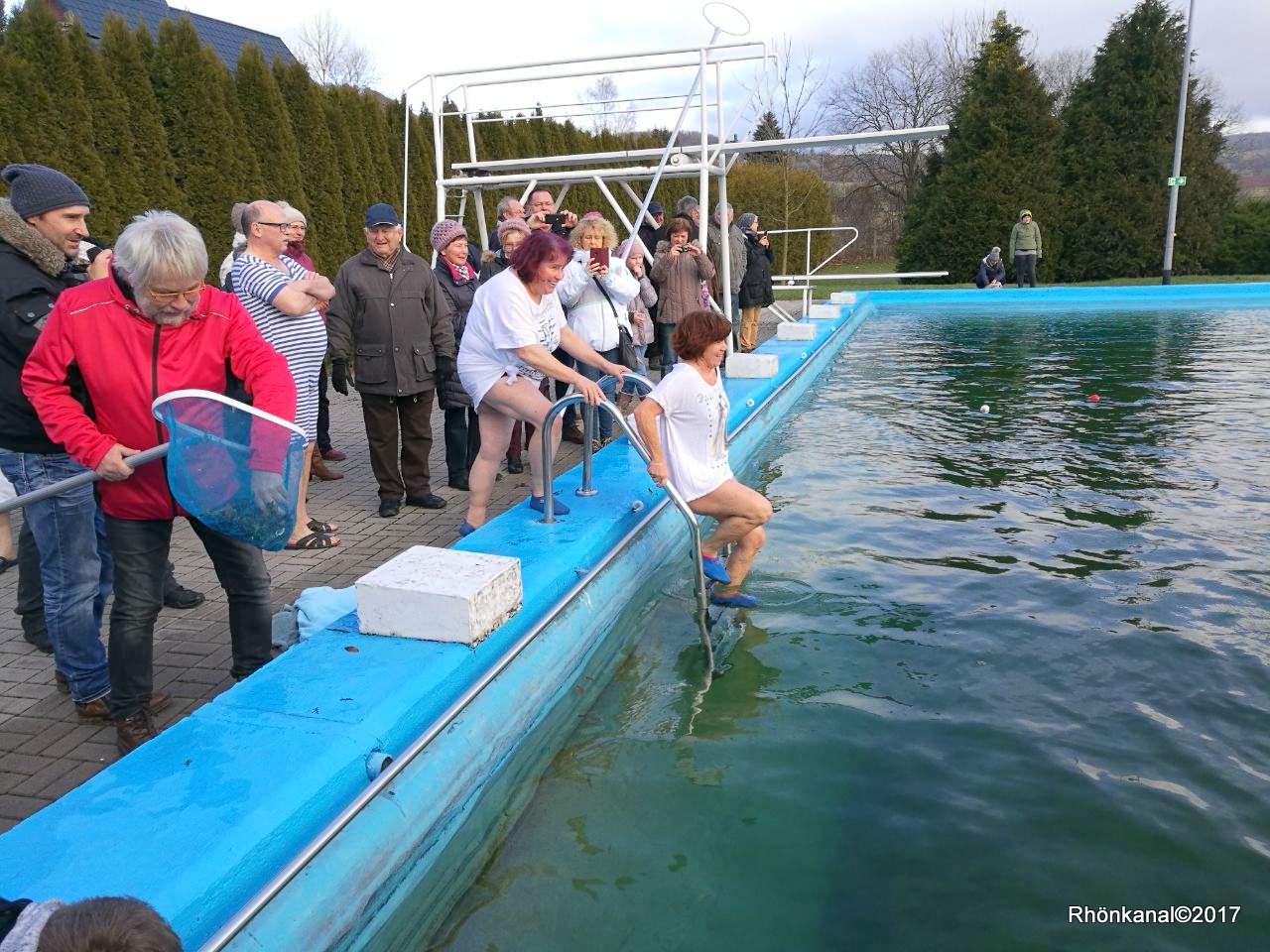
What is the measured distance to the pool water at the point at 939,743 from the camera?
2924mm

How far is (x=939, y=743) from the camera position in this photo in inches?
149

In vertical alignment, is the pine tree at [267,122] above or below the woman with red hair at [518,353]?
above

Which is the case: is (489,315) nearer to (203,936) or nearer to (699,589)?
(699,589)

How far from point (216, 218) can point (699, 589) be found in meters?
10.0

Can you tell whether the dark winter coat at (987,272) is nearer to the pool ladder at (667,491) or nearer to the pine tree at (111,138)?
the pine tree at (111,138)

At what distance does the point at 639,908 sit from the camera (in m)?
2.93

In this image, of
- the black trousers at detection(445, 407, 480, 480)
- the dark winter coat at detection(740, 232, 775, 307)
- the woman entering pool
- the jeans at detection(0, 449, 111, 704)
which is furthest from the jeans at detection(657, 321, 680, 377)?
the jeans at detection(0, 449, 111, 704)

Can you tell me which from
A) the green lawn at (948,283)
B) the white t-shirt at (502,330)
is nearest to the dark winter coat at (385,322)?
the white t-shirt at (502,330)

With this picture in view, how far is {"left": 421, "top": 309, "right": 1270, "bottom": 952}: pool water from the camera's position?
9.59ft

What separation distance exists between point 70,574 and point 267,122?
36.2 feet

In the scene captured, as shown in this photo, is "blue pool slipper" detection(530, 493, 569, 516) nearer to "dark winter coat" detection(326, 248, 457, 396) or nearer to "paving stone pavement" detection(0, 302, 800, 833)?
"paving stone pavement" detection(0, 302, 800, 833)

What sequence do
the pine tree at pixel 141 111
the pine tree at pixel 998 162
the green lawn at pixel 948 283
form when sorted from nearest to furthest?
the pine tree at pixel 141 111, the green lawn at pixel 948 283, the pine tree at pixel 998 162

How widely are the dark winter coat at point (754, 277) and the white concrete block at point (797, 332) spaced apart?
2.32 feet

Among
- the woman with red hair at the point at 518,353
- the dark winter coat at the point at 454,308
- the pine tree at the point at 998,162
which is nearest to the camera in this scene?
the woman with red hair at the point at 518,353
